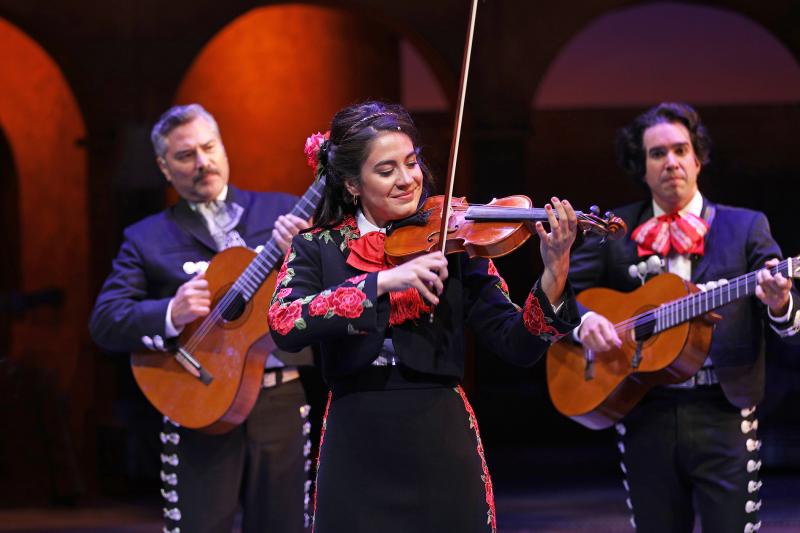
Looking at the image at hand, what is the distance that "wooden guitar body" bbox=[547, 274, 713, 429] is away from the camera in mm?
3229

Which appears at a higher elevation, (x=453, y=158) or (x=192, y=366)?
(x=453, y=158)

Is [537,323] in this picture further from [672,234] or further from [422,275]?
[672,234]

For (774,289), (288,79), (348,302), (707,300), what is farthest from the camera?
(288,79)

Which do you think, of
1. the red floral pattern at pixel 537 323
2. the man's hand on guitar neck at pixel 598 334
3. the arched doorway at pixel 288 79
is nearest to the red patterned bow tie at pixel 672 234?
the man's hand on guitar neck at pixel 598 334

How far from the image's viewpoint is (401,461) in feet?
7.88

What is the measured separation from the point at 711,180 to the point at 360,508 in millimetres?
5319

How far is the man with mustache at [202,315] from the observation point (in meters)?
3.36

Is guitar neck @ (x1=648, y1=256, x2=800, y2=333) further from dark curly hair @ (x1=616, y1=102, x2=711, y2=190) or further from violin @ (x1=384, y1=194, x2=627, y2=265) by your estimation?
violin @ (x1=384, y1=194, x2=627, y2=265)

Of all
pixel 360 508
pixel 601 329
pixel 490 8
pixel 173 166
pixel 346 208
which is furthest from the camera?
pixel 490 8

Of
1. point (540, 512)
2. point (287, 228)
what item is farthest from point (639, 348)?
point (540, 512)

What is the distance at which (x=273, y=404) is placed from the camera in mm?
3420

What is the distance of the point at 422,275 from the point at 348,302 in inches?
7.3

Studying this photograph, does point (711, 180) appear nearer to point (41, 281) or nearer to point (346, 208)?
point (41, 281)

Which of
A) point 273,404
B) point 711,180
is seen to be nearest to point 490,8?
point 711,180
